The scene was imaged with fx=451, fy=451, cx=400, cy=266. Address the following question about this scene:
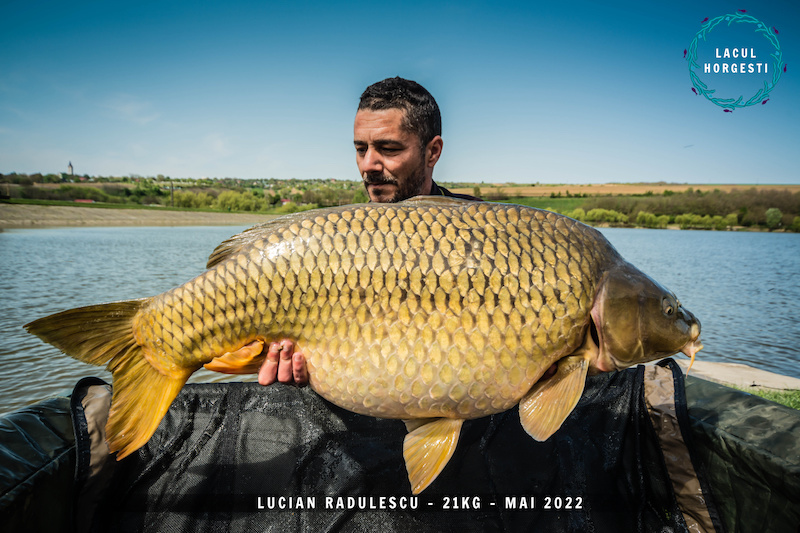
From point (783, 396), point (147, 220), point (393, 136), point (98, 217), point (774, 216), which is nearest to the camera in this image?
point (393, 136)

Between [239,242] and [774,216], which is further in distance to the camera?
[774,216]

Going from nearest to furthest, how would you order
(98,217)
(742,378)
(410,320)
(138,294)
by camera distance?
(410,320), (742,378), (138,294), (98,217)

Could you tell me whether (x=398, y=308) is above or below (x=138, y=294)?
above

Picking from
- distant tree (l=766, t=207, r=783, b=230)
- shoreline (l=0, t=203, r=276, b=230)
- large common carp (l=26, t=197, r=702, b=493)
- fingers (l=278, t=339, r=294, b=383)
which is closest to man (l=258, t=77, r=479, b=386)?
large common carp (l=26, t=197, r=702, b=493)

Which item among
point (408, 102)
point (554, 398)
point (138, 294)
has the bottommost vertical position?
point (138, 294)

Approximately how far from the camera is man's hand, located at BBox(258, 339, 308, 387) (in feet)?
3.73

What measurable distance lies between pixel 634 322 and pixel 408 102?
138 centimetres

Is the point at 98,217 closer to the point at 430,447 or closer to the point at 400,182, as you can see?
the point at 400,182

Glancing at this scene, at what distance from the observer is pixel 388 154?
6.75ft

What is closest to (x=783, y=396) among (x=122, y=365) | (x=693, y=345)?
(x=693, y=345)

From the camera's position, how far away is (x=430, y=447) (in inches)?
44.1

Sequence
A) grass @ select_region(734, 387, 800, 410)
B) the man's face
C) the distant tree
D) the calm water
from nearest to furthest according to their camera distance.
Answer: the man's face
grass @ select_region(734, 387, 800, 410)
the calm water
the distant tree

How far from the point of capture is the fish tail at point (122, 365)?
1081mm

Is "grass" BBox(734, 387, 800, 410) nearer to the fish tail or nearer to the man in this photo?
the man
